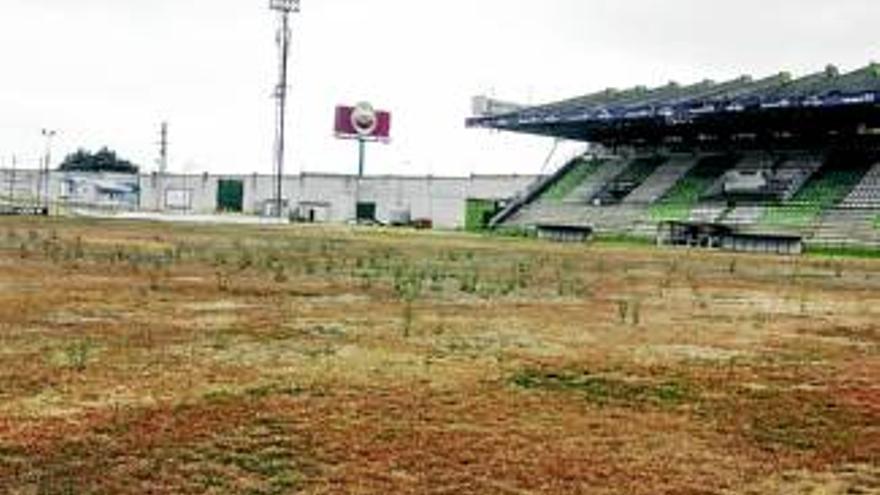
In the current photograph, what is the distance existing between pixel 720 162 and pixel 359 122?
4599cm

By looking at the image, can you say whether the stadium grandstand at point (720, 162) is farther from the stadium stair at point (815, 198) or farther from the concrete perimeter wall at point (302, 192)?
the concrete perimeter wall at point (302, 192)

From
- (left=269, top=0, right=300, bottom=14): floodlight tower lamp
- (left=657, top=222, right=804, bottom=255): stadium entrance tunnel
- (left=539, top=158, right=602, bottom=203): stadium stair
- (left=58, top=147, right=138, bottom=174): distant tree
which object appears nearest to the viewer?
(left=657, top=222, right=804, bottom=255): stadium entrance tunnel

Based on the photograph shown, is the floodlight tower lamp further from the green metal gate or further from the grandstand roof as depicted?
the green metal gate

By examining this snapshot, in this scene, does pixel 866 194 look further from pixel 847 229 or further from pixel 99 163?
pixel 99 163

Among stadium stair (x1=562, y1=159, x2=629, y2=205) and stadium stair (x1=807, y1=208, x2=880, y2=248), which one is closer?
stadium stair (x1=807, y1=208, x2=880, y2=248)

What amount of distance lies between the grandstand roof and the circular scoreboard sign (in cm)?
2618

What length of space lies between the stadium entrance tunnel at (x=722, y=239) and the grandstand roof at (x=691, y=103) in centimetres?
764

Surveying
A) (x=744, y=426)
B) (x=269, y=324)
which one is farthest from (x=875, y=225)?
(x=744, y=426)

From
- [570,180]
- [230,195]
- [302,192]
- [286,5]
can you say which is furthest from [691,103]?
[230,195]

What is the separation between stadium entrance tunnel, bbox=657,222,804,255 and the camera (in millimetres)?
70281

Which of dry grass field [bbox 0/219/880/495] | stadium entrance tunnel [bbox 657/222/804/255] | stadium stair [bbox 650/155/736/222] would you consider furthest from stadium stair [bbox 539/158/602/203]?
dry grass field [bbox 0/219/880/495]

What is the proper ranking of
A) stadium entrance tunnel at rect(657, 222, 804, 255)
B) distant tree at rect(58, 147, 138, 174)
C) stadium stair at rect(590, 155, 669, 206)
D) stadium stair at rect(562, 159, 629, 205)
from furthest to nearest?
distant tree at rect(58, 147, 138, 174) < stadium stair at rect(562, 159, 629, 205) < stadium stair at rect(590, 155, 669, 206) < stadium entrance tunnel at rect(657, 222, 804, 255)

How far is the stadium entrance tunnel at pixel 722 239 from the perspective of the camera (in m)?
70.3

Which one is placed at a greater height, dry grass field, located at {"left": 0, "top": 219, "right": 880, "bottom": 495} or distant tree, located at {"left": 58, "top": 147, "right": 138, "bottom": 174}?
distant tree, located at {"left": 58, "top": 147, "right": 138, "bottom": 174}
